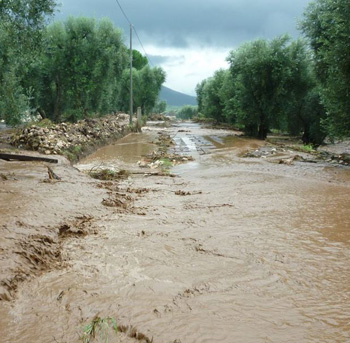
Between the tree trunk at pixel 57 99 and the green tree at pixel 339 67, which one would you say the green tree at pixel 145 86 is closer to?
the tree trunk at pixel 57 99

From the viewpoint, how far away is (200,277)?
127 inches

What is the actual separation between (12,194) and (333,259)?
192 inches

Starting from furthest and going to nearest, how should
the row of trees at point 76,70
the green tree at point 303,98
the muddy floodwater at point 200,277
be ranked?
1. the row of trees at point 76,70
2. the green tree at point 303,98
3. the muddy floodwater at point 200,277

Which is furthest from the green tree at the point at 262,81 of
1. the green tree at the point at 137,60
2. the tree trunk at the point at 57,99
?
the green tree at the point at 137,60

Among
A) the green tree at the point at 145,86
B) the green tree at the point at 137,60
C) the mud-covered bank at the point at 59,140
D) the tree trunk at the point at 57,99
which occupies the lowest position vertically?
the mud-covered bank at the point at 59,140

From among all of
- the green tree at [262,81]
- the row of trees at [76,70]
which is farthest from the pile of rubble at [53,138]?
the green tree at [262,81]

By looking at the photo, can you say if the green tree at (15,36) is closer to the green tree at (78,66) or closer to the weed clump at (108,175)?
the weed clump at (108,175)

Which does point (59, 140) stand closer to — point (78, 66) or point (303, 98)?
point (78, 66)

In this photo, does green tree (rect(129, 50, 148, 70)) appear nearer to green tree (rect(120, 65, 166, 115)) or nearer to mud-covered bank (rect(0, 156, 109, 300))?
green tree (rect(120, 65, 166, 115))

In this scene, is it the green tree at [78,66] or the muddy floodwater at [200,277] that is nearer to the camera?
the muddy floodwater at [200,277]

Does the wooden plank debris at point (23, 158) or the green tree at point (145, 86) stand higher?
the green tree at point (145, 86)

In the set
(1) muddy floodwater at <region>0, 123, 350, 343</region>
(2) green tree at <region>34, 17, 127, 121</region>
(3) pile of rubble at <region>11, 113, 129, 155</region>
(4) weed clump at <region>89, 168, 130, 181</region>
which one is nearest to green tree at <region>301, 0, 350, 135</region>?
(1) muddy floodwater at <region>0, 123, 350, 343</region>

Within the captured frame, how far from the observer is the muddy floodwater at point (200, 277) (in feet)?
7.90

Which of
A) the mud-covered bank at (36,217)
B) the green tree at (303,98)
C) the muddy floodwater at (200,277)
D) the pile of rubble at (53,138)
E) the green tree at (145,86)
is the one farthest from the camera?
the green tree at (145,86)
